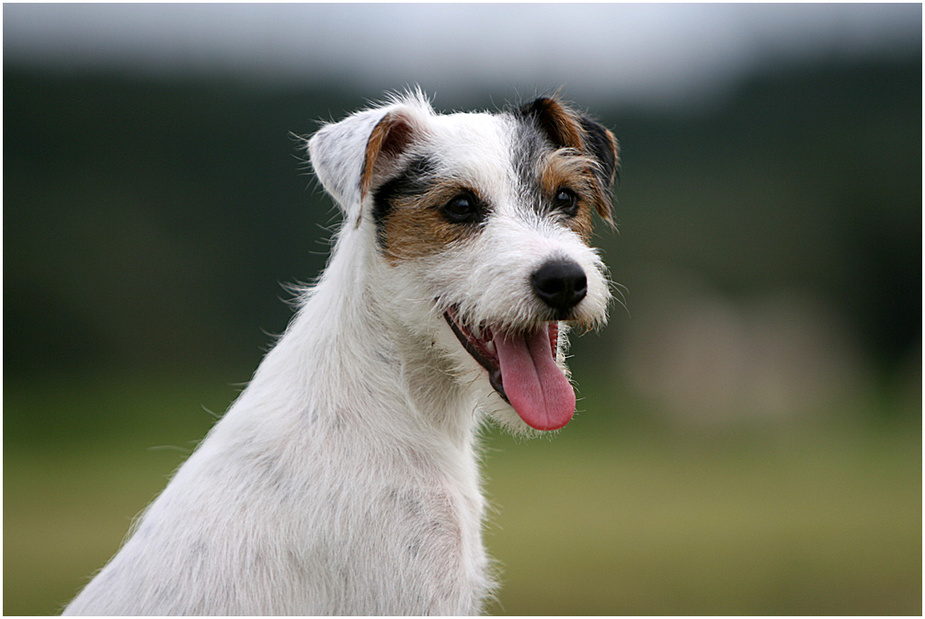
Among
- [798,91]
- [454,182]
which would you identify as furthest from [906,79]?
[454,182]

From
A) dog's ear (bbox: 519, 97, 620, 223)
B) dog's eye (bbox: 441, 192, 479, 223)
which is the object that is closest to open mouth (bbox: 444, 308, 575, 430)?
dog's eye (bbox: 441, 192, 479, 223)

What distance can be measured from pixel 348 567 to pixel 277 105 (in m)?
11.0

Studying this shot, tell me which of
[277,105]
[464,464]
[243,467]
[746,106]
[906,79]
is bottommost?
[243,467]

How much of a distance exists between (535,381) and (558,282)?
46 centimetres

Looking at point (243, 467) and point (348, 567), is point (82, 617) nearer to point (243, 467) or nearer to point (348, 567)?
point (243, 467)

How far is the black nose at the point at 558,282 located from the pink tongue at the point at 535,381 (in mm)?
275

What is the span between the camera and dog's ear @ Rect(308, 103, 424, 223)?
339 cm

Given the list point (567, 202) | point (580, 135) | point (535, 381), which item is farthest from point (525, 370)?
point (580, 135)

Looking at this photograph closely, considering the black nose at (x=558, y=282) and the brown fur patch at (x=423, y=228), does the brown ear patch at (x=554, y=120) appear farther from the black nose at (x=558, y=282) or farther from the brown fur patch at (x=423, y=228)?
the black nose at (x=558, y=282)

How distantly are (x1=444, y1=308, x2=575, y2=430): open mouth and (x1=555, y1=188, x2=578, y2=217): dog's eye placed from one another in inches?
23.2

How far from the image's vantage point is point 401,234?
351 cm

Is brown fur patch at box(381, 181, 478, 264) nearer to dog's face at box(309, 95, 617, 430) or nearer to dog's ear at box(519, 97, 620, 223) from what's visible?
dog's face at box(309, 95, 617, 430)

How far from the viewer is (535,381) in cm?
343

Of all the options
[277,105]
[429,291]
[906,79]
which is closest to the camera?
[429,291]
